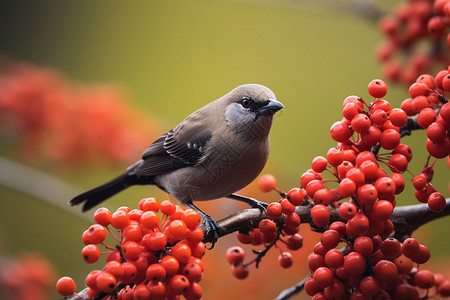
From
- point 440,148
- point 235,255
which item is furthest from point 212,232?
point 440,148

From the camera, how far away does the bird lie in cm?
199

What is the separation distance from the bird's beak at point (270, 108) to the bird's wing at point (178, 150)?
0.37 meters

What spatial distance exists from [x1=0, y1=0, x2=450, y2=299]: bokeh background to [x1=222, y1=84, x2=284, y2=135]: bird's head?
1.70 ft

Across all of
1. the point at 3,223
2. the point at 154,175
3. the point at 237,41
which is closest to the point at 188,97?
the point at 237,41

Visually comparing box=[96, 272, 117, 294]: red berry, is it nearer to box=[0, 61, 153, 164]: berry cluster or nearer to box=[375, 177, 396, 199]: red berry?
box=[375, 177, 396, 199]: red berry

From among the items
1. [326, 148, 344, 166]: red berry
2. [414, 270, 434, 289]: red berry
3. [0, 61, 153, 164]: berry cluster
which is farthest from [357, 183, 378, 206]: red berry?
[0, 61, 153, 164]: berry cluster

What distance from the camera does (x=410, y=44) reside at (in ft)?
7.40

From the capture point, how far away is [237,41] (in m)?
4.51

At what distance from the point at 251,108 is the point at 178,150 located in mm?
508

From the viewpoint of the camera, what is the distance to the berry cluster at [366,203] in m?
1.22

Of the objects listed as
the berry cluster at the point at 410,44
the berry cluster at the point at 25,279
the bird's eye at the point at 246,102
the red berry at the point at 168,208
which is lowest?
the berry cluster at the point at 25,279

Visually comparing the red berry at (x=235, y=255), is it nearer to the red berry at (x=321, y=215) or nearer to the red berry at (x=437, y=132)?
the red berry at (x=321, y=215)

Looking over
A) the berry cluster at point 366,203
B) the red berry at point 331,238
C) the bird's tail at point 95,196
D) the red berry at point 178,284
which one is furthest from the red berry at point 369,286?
the bird's tail at point 95,196

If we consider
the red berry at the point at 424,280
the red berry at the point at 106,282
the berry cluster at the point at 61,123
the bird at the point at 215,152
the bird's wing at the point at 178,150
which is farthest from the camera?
the berry cluster at the point at 61,123
